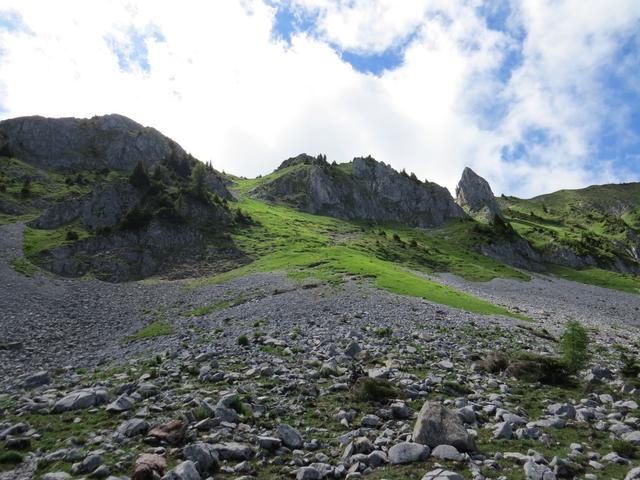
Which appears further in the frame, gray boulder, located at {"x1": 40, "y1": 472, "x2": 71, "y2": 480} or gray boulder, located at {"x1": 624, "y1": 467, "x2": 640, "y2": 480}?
gray boulder, located at {"x1": 40, "y1": 472, "x2": 71, "y2": 480}

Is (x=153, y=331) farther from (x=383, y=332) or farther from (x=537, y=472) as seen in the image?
(x=537, y=472)

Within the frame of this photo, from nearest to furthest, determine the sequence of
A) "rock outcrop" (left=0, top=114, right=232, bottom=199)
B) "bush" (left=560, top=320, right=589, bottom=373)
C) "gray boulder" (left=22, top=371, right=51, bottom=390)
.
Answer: "bush" (left=560, top=320, right=589, bottom=373)
"gray boulder" (left=22, top=371, right=51, bottom=390)
"rock outcrop" (left=0, top=114, right=232, bottom=199)

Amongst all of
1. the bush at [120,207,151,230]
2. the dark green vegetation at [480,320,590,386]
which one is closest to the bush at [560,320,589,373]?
the dark green vegetation at [480,320,590,386]

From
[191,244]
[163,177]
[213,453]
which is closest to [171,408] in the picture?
[213,453]

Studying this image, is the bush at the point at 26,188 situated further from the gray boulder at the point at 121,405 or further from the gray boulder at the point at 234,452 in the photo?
the gray boulder at the point at 234,452

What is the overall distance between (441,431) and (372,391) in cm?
451

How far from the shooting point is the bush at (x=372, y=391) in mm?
16875

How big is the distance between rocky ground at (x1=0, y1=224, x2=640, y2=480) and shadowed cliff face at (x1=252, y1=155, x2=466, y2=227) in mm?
138060

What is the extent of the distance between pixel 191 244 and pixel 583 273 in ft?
395

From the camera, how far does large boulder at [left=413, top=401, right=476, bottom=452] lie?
12453 millimetres

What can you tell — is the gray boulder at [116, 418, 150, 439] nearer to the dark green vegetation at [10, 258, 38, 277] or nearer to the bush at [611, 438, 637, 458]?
the bush at [611, 438, 637, 458]

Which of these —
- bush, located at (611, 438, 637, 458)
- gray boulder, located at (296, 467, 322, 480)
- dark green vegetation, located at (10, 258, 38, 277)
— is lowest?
dark green vegetation, located at (10, 258, 38, 277)

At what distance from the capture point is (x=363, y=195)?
18212 cm

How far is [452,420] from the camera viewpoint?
1318 centimetres
